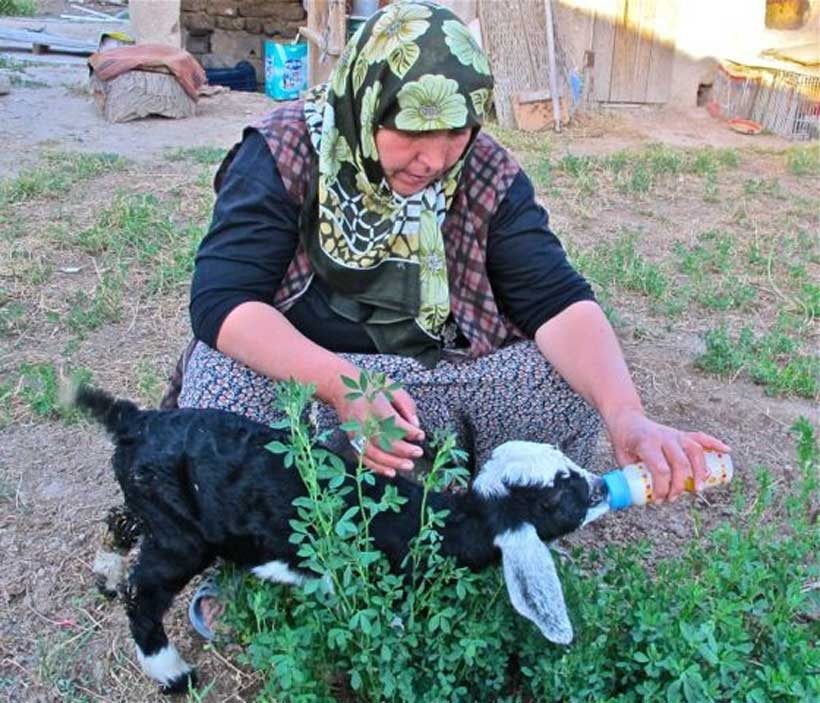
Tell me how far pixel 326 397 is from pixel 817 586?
129cm

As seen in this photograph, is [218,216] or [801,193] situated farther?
[801,193]

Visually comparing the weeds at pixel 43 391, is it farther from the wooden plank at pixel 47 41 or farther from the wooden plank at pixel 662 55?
the wooden plank at pixel 47 41

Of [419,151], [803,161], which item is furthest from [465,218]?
[803,161]

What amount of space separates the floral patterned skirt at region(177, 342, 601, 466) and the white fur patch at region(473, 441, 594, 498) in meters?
0.44

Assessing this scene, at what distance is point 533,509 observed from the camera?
6.84 feet

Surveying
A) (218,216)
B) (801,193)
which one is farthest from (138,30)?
(218,216)

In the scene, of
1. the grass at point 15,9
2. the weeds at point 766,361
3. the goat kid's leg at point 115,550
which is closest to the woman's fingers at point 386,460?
the goat kid's leg at point 115,550

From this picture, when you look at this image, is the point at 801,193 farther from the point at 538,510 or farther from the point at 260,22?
the point at 260,22

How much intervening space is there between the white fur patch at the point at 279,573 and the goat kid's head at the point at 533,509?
1.47ft

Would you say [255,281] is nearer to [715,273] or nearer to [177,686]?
[177,686]

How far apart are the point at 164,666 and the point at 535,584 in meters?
0.94

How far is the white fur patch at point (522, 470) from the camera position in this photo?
6.86 feet

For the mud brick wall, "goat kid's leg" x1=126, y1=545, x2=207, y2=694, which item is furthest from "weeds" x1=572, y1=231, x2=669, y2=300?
the mud brick wall

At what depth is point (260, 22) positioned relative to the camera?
13516 millimetres
